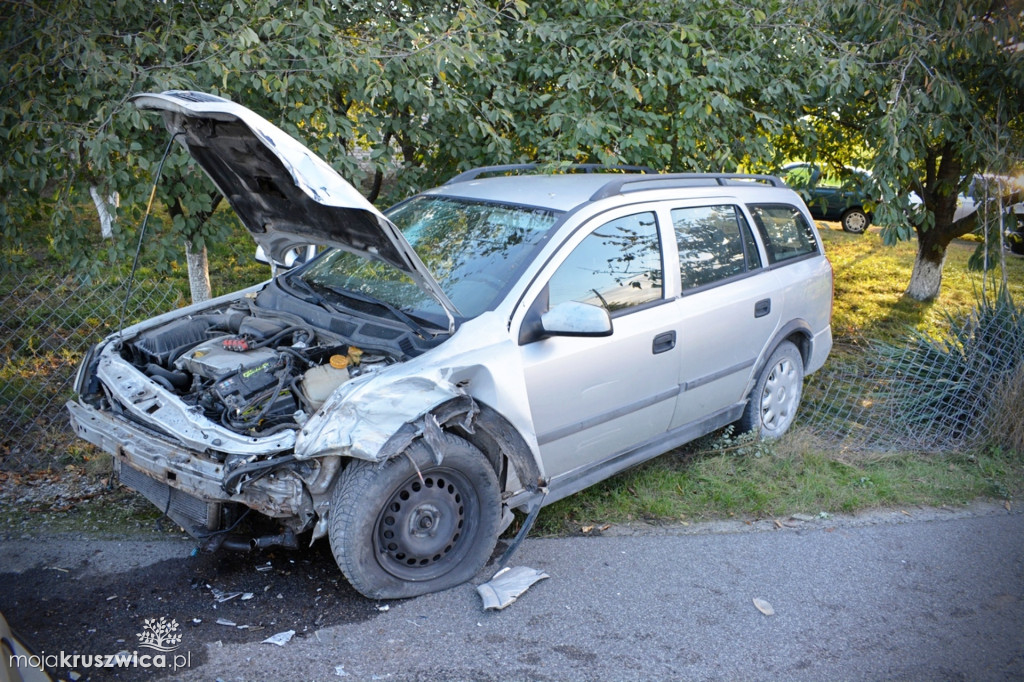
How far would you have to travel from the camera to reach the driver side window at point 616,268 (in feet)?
13.3

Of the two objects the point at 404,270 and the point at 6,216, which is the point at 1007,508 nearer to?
the point at 404,270

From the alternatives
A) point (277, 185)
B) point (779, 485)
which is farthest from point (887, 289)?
point (277, 185)

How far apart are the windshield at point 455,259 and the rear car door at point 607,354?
0.80ft

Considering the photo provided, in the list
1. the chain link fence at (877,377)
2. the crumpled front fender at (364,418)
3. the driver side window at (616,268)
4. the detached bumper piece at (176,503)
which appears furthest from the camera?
the chain link fence at (877,377)

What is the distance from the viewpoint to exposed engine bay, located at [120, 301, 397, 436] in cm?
354

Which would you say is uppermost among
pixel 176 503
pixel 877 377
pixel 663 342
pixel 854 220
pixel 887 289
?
pixel 663 342

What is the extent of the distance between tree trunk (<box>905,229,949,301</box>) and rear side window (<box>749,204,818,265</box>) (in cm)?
497

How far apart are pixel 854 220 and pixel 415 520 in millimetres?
14947

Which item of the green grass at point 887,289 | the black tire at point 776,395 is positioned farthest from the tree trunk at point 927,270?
the black tire at point 776,395

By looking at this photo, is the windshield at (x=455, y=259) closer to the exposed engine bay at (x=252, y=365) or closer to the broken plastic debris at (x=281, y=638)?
the exposed engine bay at (x=252, y=365)

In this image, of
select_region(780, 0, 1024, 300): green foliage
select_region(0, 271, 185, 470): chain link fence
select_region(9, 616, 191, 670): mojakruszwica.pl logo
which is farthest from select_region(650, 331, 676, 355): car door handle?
select_region(0, 271, 185, 470): chain link fence

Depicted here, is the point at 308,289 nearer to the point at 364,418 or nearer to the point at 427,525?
the point at 364,418

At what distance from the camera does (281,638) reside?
334 cm

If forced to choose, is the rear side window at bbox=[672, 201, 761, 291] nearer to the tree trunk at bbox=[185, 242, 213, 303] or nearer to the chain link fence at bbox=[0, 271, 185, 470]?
the chain link fence at bbox=[0, 271, 185, 470]
